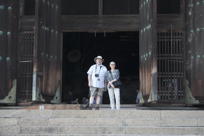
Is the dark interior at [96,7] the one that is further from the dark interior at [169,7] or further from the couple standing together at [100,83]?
the couple standing together at [100,83]

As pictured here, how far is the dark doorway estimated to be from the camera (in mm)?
23266

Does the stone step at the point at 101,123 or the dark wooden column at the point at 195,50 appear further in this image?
the dark wooden column at the point at 195,50

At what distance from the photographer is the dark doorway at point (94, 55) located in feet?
76.3

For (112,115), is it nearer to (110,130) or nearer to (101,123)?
(101,123)

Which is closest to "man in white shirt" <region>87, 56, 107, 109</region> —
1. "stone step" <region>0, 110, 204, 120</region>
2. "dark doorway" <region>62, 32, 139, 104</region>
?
"stone step" <region>0, 110, 204, 120</region>

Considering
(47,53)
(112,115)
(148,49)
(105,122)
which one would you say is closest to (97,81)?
(112,115)

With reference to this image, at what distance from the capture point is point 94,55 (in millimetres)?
23891

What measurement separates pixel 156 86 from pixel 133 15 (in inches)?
128

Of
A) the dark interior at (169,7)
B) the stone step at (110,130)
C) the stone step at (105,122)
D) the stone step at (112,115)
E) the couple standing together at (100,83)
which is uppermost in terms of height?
the dark interior at (169,7)

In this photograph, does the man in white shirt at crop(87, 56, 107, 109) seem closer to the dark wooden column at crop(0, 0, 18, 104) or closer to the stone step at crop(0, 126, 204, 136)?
the stone step at crop(0, 126, 204, 136)

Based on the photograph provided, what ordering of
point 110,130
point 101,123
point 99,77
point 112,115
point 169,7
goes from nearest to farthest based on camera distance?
point 110,130 → point 101,123 → point 112,115 → point 99,77 → point 169,7

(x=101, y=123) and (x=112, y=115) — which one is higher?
(x=112, y=115)

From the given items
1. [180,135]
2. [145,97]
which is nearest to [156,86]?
[145,97]

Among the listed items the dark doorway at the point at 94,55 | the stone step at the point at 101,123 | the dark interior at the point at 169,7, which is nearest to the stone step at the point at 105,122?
the stone step at the point at 101,123
